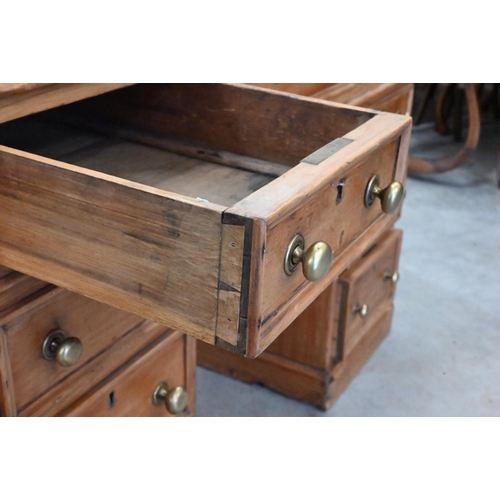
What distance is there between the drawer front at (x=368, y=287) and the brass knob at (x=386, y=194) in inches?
21.6

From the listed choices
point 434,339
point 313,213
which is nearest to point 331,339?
point 434,339

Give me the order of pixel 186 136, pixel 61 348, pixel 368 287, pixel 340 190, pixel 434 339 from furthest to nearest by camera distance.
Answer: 1. pixel 434 339
2. pixel 368 287
3. pixel 186 136
4. pixel 61 348
5. pixel 340 190

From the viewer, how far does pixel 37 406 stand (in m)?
0.83

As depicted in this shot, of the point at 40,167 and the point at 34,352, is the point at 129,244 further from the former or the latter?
the point at 34,352

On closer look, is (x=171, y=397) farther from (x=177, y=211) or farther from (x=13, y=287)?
(x=177, y=211)

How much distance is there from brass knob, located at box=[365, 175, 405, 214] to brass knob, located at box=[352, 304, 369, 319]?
629mm

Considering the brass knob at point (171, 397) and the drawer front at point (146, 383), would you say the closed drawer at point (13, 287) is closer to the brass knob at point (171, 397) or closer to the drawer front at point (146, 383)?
the drawer front at point (146, 383)

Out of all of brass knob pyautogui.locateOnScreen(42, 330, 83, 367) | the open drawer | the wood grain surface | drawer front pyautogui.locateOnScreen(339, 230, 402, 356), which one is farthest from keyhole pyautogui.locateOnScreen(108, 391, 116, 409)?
drawer front pyautogui.locateOnScreen(339, 230, 402, 356)

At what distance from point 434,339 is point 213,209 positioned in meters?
1.10

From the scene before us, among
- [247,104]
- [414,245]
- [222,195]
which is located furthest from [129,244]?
[414,245]

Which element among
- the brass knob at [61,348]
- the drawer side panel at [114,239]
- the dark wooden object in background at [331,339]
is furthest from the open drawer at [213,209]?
the dark wooden object in background at [331,339]

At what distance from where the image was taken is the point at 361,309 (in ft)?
4.49

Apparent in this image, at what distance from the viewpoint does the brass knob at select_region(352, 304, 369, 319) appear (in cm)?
136

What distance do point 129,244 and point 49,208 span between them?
0.10 m
